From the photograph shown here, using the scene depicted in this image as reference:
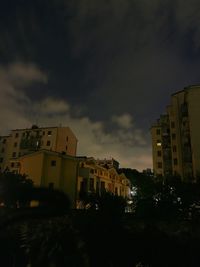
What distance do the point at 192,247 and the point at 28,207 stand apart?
82.8 feet

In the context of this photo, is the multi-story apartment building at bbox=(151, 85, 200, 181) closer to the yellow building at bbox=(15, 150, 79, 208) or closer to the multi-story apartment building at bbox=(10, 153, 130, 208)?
the multi-story apartment building at bbox=(10, 153, 130, 208)

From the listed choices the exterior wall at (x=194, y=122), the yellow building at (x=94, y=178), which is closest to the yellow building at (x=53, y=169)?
the yellow building at (x=94, y=178)

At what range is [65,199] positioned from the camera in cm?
250

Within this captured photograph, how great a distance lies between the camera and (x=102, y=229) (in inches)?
898

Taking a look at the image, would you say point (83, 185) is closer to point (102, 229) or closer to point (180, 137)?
point (102, 229)

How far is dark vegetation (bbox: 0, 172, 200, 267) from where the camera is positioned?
283 cm

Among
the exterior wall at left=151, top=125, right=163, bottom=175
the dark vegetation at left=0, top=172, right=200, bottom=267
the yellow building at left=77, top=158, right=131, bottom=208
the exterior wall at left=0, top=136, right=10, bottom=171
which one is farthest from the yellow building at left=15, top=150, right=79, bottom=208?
the exterior wall at left=0, top=136, right=10, bottom=171

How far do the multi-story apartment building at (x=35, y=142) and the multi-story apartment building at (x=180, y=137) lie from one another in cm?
2341

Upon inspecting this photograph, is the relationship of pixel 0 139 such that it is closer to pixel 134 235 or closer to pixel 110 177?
pixel 110 177

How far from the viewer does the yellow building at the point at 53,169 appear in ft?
135

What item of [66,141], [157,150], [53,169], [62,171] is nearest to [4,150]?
[66,141]

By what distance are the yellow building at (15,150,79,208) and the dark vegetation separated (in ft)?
15.2

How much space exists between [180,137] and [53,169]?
104 feet

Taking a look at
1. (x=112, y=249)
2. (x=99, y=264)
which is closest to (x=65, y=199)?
(x=99, y=264)
